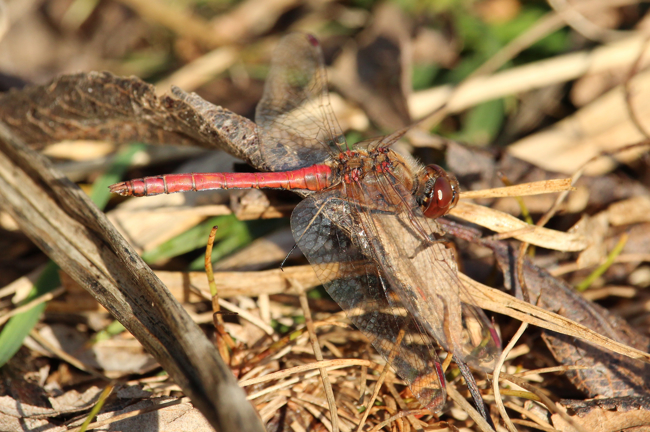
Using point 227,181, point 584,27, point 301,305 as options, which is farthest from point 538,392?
point 584,27

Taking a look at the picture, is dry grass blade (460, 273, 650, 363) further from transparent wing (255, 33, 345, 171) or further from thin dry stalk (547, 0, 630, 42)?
thin dry stalk (547, 0, 630, 42)

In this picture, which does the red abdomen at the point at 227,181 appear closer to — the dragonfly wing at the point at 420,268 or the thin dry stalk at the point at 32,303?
the dragonfly wing at the point at 420,268

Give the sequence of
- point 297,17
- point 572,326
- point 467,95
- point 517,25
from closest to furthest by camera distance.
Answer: point 572,326 → point 467,95 → point 517,25 → point 297,17

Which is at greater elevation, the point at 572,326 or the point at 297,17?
the point at 297,17

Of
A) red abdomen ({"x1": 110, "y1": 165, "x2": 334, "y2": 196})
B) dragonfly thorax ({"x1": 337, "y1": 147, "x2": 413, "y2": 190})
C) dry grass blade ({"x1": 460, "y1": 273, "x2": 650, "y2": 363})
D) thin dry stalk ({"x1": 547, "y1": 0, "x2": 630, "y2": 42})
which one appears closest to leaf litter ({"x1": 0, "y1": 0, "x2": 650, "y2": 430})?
dry grass blade ({"x1": 460, "y1": 273, "x2": 650, "y2": 363})

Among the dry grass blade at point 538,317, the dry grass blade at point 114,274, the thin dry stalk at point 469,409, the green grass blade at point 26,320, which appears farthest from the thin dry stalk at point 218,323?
Result: the dry grass blade at point 538,317

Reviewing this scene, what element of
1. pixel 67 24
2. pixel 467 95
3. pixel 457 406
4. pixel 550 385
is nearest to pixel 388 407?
pixel 457 406

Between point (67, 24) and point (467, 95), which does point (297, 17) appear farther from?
point (67, 24)
